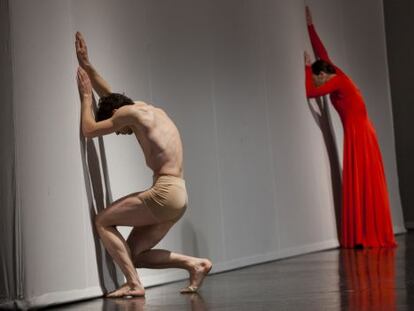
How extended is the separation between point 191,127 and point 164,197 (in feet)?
4.10

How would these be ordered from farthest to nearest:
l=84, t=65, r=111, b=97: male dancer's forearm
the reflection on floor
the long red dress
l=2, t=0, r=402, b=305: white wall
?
the long red dress
l=84, t=65, r=111, b=97: male dancer's forearm
l=2, t=0, r=402, b=305: white wall
the reflection on floor

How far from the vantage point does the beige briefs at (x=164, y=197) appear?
4.84 meters

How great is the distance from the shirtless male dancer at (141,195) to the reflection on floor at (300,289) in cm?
18

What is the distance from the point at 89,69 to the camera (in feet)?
16.5

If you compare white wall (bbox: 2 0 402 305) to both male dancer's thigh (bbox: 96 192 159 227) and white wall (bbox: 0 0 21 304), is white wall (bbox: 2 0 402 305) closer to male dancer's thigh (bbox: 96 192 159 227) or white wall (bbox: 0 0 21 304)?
white wall (bbox: 0 0 21 304)

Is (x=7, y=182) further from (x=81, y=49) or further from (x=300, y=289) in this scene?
(x=300, y=289)

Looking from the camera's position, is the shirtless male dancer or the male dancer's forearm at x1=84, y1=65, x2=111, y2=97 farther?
the male dancer's forearm at x1=84, y1=65, x2=111, y2=97

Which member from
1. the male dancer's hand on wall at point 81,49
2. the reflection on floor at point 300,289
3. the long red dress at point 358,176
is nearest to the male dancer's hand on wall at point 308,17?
the long red dress at point 358,176

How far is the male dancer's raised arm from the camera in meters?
4.96

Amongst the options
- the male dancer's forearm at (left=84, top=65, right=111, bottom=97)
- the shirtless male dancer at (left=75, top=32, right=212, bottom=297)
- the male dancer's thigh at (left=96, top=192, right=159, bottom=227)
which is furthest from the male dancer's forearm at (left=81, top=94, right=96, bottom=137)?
the male dancer's thigh at (left=96, top=192, right=159, bottom=227)

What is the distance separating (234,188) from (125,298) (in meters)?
1.97

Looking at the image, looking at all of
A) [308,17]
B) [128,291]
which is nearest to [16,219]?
[128,291]

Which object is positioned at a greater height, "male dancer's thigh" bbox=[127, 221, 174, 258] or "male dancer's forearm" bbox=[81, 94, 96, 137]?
"male dancer's forearm" bbox=[81, 94, 96, 137]

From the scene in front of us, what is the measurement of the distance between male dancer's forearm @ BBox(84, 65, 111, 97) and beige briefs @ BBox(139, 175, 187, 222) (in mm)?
618
